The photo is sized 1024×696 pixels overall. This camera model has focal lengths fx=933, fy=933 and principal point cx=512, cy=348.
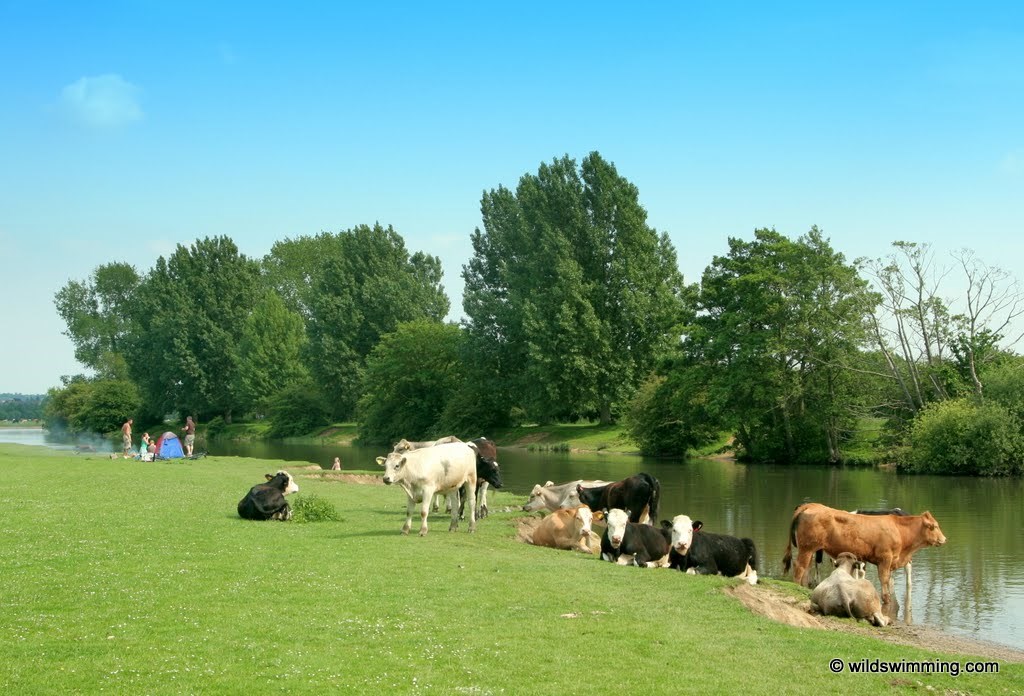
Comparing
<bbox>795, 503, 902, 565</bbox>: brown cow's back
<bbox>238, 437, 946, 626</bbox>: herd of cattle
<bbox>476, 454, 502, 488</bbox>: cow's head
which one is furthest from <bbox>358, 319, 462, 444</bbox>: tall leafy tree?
<bbox>795, 503, 902, 565</bbox>: brown cow's back

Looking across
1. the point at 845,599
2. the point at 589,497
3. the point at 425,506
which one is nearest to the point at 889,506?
the point at 589,497

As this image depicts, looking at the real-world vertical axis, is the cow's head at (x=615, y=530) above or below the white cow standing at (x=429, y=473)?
below

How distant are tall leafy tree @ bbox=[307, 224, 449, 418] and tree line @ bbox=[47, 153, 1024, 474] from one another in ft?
0.68

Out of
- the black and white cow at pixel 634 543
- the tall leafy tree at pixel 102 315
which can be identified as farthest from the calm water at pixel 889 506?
the tall leafy tree at pixel 102 315

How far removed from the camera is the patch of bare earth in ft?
39.8

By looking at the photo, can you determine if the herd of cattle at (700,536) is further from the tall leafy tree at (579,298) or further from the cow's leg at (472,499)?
the tall leafy tree at (579,298)

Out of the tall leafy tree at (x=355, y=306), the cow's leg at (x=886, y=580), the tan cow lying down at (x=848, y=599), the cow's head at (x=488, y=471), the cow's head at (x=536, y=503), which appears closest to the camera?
the tan cow lying down at (x=848, y=599)

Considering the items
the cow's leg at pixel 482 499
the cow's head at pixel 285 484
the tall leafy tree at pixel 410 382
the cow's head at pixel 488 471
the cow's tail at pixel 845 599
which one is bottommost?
the cow's tail at pixel 845 599

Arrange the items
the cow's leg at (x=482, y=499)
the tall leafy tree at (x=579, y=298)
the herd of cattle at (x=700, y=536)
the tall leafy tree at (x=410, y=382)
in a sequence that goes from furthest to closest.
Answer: the tall leafy tree at (x=410, y=382) → the tall leafy tree at (x=579, y=298) → the cow's leg at (x=482, y=499) → the herd of cattle at (x=700, y=536)

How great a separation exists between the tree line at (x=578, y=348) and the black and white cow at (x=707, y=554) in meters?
32.4

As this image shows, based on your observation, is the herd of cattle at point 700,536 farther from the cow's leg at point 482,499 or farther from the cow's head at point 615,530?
the cow's leg at point 482,499

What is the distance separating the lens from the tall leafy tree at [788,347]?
166ft

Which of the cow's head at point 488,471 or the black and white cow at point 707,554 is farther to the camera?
the cow's head at point 488,471

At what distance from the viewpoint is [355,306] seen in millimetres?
86625
